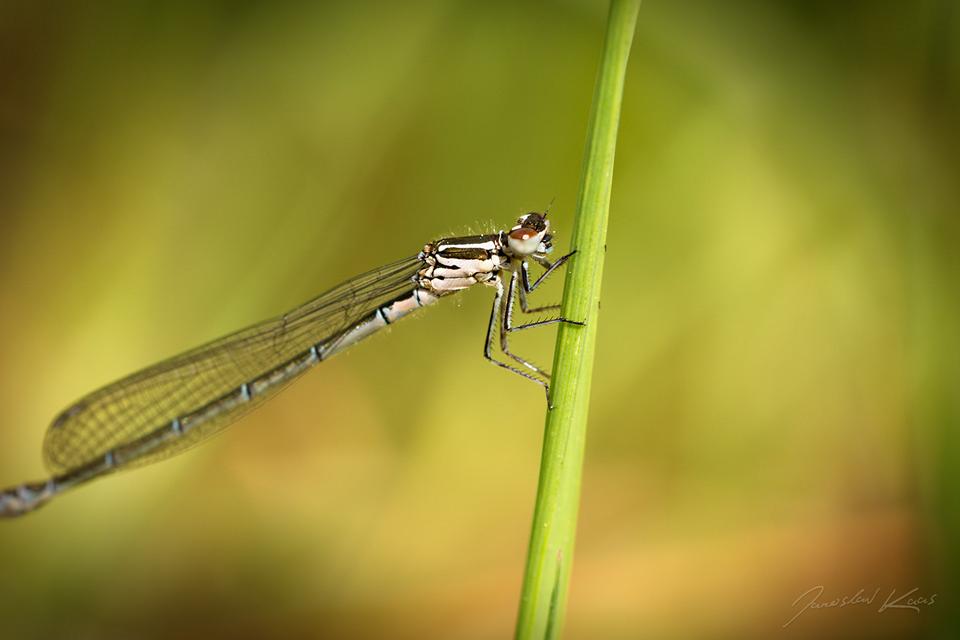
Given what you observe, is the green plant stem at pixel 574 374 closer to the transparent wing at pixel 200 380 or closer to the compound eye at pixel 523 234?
the compound eye at pixel 523 234

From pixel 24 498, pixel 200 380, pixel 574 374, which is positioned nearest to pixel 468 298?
pixel 200 380

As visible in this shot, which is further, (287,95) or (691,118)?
(287,95)

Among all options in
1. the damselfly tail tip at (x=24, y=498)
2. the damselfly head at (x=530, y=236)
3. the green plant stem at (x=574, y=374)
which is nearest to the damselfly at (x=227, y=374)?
the damselfly tail tip at (x=24, y=498)

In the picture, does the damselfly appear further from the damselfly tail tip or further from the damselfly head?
the damselfly head

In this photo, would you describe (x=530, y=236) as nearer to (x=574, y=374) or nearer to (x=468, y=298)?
(x=468, y=298)

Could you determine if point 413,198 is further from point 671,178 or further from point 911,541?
point 911,541

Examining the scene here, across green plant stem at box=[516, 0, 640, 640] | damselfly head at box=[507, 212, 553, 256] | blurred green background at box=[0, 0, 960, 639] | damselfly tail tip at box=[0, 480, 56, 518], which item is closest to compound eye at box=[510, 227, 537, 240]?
damselfly head at box=[507, 212, 553, 256]

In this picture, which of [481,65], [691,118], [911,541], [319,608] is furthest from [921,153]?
[319,608]

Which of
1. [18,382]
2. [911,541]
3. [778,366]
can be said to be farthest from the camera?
[18,382]
